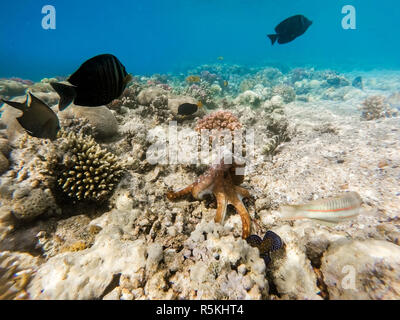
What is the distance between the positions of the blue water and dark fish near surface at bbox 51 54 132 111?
67358 mm

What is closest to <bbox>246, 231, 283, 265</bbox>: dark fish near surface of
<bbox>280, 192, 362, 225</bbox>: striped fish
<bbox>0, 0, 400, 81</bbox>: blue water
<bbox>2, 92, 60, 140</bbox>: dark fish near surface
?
<bbox>280, 192, 362, 225</bbox>: striped fish

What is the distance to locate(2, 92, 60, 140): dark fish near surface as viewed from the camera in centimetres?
235

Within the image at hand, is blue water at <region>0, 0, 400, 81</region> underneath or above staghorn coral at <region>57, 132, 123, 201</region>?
above

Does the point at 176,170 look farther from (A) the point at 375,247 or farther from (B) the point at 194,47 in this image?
(B) the point at 194,47

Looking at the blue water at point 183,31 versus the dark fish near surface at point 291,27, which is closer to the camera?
the dark fish near surface at point 291,27

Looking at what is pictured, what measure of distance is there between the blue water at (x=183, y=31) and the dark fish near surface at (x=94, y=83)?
67358mm

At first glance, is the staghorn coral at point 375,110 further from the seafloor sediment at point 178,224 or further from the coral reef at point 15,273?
the coral reef at point 15,273

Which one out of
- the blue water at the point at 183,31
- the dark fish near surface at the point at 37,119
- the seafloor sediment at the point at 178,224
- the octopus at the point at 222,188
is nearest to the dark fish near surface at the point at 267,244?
the seafloor sediment at the point at 178,224

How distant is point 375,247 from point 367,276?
354 mm

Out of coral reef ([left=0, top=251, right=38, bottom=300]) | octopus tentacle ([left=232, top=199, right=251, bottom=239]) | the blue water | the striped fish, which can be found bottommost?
coral reef ([left=0, top=251, right=38, bottom=300])

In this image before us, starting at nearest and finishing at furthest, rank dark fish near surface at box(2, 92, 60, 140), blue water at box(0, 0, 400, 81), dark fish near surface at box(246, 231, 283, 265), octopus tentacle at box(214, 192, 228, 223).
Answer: dark fish near surface at box(246, 231, 283, 265) < dark fish near surface at box(2, 92, 60, 140) < octopus tentacle at box(214, 192, 228, 223) < blue water at box(0, 0, 400, 81)

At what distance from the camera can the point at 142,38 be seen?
119 meters

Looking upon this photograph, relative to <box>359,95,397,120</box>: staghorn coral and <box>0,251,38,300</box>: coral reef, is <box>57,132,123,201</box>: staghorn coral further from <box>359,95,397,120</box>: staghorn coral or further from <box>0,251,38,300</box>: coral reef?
<box>359,95,397,120</box>: staghorn coral

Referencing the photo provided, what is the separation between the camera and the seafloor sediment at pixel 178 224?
1798 mm
